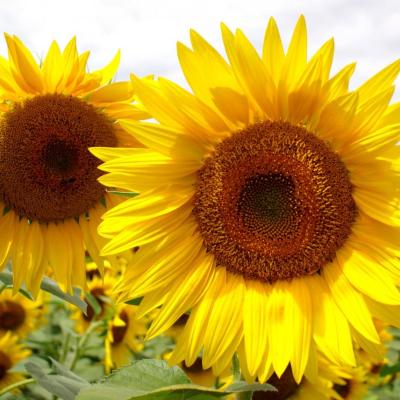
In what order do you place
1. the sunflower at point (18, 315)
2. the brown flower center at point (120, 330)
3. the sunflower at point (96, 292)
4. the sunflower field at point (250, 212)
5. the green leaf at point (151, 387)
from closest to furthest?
the green leaf at point (151, 387), the sunflower field at point (250, 212), the brown flower center at point (120, 330), the sunflower at point (96, 292), the sunflower at point (18, 315)

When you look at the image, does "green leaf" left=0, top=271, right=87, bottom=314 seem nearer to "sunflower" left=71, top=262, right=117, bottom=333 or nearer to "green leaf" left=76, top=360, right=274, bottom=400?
"green leaf" left=76, top=360, right=274, bottom=400

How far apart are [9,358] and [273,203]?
4.52m

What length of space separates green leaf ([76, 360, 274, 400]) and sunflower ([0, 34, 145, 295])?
1022mm

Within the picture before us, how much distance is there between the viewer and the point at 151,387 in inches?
99.8

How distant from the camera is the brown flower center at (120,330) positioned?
6.59 m

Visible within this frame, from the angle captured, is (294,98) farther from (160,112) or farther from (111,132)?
(111,132)

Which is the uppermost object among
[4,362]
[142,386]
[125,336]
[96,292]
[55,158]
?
[55,158]

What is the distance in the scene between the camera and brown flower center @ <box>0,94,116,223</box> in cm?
352

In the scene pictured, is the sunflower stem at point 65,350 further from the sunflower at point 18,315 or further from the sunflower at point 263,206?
the sunflower at point 263,206

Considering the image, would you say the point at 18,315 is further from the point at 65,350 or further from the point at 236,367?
the point at 236,367

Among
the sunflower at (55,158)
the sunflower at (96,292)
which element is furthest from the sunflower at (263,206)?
the sunflower at (96,292)

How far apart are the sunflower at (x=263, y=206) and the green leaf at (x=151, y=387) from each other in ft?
0.43

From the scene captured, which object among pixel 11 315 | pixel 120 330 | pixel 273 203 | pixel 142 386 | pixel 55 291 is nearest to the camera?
pixel 142 386

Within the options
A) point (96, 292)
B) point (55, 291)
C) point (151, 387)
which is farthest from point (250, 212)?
point (96, 292)
